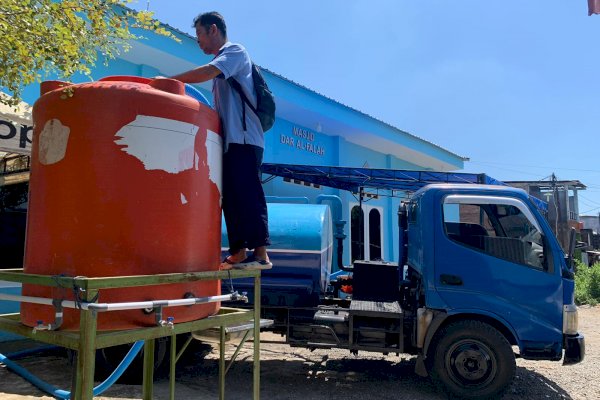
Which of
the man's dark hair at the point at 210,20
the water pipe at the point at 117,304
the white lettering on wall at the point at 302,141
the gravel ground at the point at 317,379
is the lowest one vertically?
the gravel ground at the point at 317,379

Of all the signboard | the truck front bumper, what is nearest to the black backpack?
the truck front bumper

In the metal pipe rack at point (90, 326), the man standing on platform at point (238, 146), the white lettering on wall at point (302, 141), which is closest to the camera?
the metal pipe rack at point (90, 326)

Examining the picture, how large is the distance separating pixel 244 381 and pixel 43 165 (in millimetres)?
4416

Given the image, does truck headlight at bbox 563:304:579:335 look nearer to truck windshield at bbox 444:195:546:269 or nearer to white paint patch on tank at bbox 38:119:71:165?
truck windshield at bbox 444:195:546:269

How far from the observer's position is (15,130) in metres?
6.00

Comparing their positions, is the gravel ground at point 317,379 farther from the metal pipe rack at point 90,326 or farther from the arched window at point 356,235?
the arched window at point 356,235

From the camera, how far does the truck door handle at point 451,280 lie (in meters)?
5.23

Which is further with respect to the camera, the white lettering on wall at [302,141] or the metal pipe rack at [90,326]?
the white lettering on wall at [302,141]

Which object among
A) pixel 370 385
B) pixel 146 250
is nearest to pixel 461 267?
pixel 370 385

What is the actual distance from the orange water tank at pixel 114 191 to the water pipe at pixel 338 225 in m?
4.94

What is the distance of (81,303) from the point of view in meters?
1.70

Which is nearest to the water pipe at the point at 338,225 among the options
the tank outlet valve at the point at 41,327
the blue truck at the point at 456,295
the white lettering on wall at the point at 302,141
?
the blue truck at the point at 456,295

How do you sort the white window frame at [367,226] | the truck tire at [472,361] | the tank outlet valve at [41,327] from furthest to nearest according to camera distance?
the white window frame at [367,226] < the truck tire at [472,361] < the tank outlet valve at [41,327]

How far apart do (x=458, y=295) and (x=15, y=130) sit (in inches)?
225
